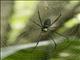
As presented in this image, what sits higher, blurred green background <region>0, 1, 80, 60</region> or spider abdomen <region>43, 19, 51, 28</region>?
spider abdomen <region>43, 19, 51, 28</region>

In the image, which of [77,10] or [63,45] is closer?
[63,45]

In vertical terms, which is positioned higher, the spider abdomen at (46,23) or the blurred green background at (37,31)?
the spider abdomen at (46,23)

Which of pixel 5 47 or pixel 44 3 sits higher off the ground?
pixel 44 3

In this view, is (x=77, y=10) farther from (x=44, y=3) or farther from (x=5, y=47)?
(x=5, y=47)

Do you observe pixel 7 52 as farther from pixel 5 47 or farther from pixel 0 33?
pixel 0 33

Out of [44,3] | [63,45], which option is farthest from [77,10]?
[63,45]

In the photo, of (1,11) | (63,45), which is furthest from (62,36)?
(1,11)
